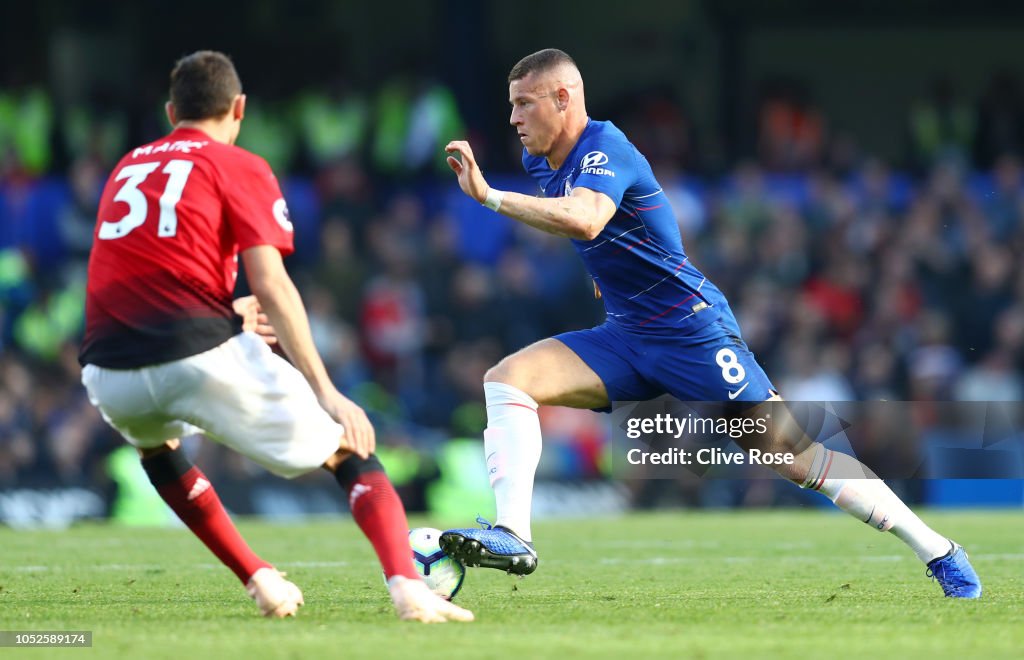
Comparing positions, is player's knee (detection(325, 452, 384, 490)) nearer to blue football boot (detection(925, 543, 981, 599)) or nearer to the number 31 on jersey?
the number 31 on jersey

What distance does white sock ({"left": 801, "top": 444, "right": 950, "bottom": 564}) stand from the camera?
693 centimetres

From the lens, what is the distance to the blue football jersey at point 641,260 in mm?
6949

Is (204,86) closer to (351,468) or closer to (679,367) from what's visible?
(351,468)

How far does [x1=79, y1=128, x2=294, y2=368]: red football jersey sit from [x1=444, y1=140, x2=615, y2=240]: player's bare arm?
0.86m

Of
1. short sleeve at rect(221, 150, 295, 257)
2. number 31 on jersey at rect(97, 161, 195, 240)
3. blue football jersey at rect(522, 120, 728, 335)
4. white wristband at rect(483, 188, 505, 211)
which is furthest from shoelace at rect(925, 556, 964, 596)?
number 31 on jersey at rect(97, 161, 195, 240)

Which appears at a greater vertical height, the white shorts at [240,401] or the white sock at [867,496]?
the white shorts at [240,401]

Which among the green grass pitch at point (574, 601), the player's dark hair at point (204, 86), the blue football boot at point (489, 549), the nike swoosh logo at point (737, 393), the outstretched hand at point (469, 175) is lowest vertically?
the green grass pitch at point (574, 601)

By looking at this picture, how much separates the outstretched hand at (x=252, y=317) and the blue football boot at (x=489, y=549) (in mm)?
1108

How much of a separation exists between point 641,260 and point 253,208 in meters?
2.15

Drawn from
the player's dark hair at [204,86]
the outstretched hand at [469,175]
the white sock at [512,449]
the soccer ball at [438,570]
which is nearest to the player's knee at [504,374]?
the white sock at [512,449]

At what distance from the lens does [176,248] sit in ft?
18.0

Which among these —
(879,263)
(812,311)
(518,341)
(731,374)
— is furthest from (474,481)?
(731,374)

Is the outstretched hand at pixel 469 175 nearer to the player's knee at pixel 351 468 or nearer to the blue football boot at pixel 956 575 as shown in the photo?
the player's knee at pixel 351 468

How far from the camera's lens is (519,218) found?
6223mm
